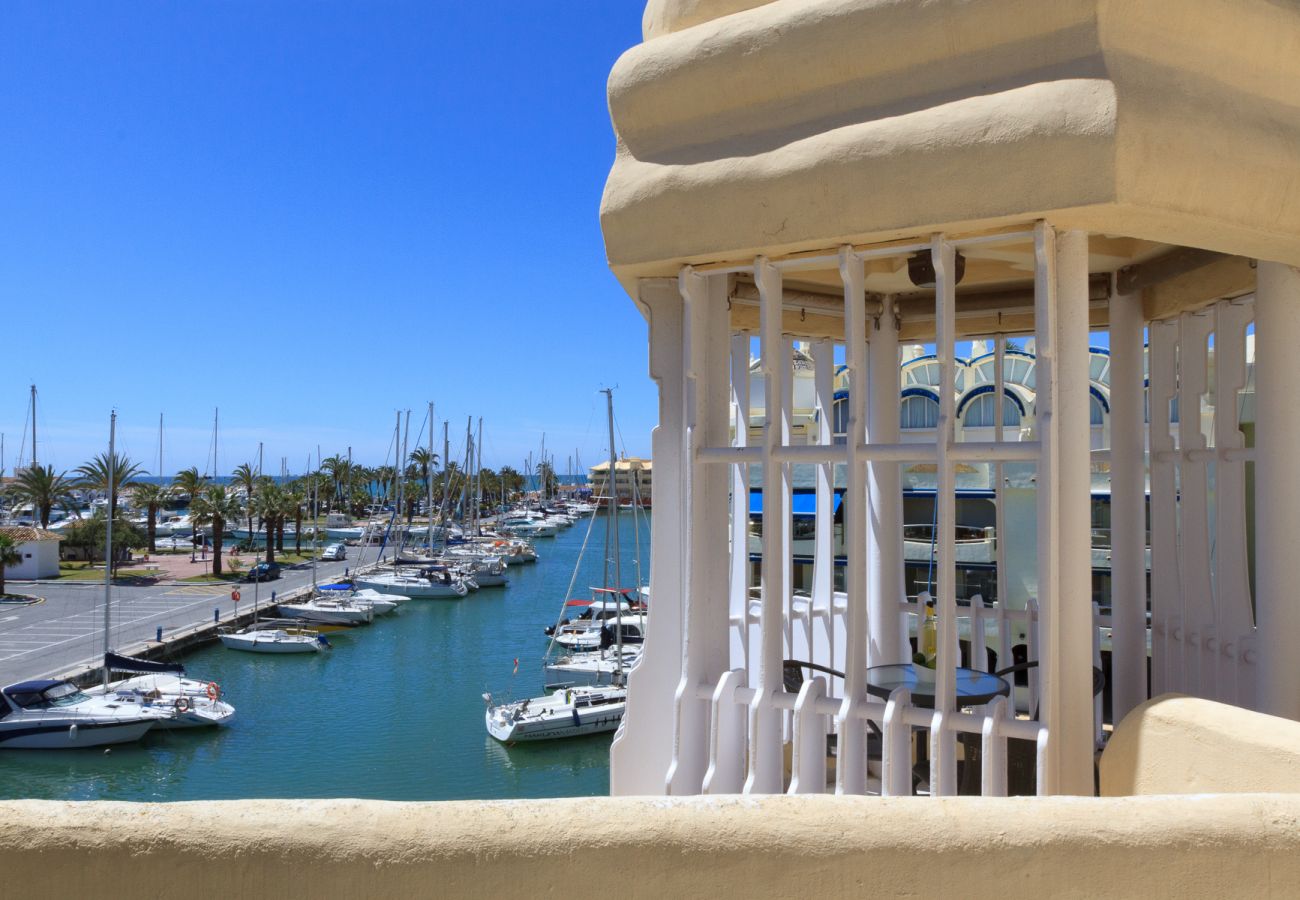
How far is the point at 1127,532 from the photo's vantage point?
27.5 feet

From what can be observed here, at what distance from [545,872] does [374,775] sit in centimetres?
2683

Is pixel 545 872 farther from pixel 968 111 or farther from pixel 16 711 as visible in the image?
pixel 16 711

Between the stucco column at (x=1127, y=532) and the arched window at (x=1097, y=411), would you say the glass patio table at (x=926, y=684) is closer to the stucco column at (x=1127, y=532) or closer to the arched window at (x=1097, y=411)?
the stucco column at (x=1127, y=532)

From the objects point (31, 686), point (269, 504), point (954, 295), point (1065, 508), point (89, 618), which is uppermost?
point (954, 295)

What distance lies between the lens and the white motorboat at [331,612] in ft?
162

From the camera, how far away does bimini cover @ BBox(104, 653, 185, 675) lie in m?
35.2

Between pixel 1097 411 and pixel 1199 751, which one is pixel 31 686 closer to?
pixel 1097 411

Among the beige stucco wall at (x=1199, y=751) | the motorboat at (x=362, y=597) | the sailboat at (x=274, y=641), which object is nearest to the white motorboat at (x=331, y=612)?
the motorboat at (x=362, y=597)

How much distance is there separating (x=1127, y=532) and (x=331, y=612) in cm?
4663

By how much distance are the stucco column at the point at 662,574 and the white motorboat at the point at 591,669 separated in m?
30.6

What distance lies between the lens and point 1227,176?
582 centimetres

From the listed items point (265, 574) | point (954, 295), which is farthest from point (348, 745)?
point (265, 574)

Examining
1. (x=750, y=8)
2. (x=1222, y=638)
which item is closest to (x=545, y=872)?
(x=750, y=8)

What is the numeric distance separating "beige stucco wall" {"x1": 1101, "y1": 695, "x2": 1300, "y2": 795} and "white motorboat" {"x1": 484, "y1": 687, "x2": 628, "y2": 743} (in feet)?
88.7
